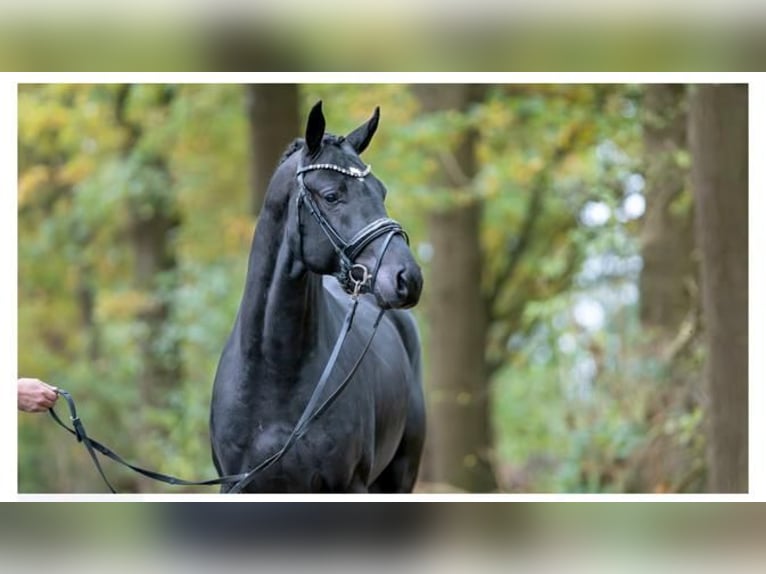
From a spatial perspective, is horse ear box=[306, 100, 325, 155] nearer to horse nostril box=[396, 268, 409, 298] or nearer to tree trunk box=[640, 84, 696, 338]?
horse nostril box=[396, 268, 409, 298]

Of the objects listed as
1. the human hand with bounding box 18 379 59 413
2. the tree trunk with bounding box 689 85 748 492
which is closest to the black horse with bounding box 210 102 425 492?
the human hand with bounding box 18 379 59 413

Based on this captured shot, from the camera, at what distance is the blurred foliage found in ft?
44.8

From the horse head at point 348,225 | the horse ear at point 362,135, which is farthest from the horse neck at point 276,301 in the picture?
the horse ear at point 362,135

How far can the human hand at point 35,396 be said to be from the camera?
695 cm

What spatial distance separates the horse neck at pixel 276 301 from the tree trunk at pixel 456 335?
755 cm

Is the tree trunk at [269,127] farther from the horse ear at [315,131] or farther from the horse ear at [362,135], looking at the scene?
the horse ear at [315,131]

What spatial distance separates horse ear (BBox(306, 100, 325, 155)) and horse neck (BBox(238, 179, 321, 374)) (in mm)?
341

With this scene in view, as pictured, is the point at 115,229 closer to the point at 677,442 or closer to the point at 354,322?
the point at 677,442

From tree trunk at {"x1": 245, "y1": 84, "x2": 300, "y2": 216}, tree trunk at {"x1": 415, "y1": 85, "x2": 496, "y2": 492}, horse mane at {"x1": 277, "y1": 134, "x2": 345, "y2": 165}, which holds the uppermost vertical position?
tree trunk at {"x1": 245, "y1": 84, "x2": 300, "y2": 216}

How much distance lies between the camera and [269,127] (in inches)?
515

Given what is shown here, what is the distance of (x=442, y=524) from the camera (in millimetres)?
7875
